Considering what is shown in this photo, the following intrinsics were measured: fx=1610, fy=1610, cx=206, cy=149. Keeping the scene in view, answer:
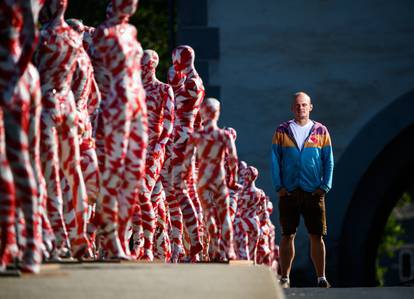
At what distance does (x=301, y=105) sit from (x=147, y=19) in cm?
2282

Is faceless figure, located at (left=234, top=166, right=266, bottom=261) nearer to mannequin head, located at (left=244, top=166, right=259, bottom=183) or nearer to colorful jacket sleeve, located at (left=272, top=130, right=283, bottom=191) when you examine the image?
mannequin head, located at (left=244, top=166, right=259, bottom=183)

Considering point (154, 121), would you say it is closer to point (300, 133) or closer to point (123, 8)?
point (300, 133)

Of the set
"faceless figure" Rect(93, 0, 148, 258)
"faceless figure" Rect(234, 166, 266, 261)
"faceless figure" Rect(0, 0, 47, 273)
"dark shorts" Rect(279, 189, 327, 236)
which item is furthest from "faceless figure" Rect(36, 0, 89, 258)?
"faceless figure" Rect(234, 166, 266, 261)

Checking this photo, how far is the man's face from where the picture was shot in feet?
50.6

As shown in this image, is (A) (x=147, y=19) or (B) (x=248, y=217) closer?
(B) (x=248, y=217)

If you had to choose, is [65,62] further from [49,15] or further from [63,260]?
[63,260]

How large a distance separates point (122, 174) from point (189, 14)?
44.3ft

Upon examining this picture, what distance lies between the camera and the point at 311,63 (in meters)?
25.3

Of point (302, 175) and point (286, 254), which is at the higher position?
point (302, 175)

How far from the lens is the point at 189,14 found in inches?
989

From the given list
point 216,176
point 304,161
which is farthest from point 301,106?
point 216,176

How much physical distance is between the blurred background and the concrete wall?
0.02 m

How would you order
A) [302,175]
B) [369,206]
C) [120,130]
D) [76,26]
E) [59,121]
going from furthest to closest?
[369,206]
[302,175]
[76,26]
[59,121]
[120,130]

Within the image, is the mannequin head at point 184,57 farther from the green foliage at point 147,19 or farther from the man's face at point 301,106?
the green foliage at point 147,19
